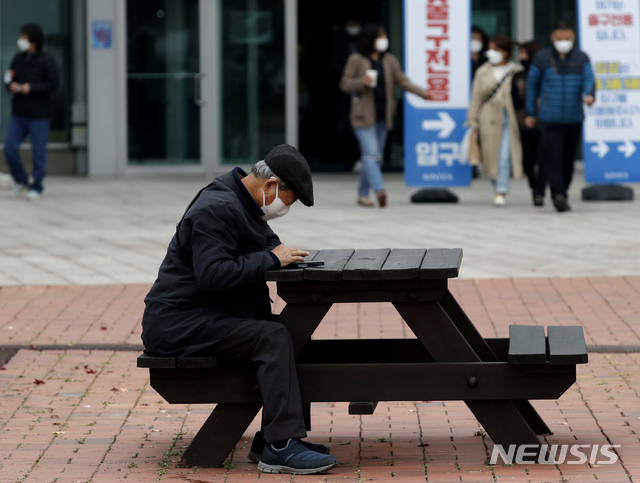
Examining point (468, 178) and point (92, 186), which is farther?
point (92, 186)

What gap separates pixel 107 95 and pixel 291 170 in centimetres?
1336

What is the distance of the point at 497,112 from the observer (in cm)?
1306

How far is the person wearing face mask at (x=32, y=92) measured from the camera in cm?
1388

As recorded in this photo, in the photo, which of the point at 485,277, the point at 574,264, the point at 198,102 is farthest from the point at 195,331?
the point at 198,102

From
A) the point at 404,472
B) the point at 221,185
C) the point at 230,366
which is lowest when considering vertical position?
the point at 404,472

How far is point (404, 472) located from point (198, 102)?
13586mm

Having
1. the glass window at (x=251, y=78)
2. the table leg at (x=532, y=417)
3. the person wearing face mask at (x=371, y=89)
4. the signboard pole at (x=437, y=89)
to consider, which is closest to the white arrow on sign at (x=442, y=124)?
the signboard pole at (x=437, y=89)

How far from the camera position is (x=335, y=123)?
18516 millimetres

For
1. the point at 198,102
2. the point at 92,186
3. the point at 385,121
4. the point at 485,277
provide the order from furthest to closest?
the point at 198,102, the point at 92,186, the point at 385,121, the point at 485,277

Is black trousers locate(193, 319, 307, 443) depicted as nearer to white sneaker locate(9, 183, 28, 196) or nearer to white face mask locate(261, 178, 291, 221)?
white face mask locate(261, 178, 291, 221)

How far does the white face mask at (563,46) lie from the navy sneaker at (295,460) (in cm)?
862

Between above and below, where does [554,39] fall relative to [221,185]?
above

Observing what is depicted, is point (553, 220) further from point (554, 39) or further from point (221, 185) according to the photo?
point (221, 185)

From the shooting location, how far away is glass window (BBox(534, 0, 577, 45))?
18031 millimetres
